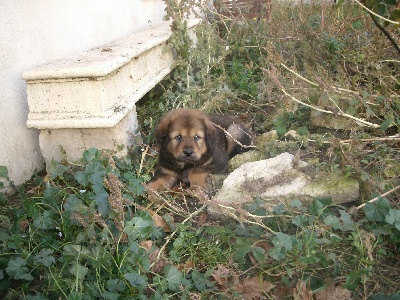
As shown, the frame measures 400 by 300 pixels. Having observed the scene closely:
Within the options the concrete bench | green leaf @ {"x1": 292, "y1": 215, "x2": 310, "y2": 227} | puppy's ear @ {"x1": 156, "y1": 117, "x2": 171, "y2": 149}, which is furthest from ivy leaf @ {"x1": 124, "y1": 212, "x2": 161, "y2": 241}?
puppy's ear @ {"x1": 156, "y1": 117, "x2": 171, "y2": 149}

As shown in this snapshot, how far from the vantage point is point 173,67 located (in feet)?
17.9

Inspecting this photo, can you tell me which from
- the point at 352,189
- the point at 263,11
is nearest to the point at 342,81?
the point at 352,189

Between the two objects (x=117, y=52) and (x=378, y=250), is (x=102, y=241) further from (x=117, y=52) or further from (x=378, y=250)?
(x=117, y=52)

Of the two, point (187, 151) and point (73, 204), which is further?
point (187, 151)

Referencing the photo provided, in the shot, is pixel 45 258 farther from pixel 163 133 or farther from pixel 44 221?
pixel 163 133

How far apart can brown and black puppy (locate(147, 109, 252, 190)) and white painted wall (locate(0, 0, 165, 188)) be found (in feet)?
3.63

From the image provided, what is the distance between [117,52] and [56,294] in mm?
2378

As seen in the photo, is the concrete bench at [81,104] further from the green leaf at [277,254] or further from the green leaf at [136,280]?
the green leaf at [277,254]

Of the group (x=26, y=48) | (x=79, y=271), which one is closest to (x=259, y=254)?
(x=79, y=271)

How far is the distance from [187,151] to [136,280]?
5.45ft

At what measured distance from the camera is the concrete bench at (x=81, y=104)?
353 centimetres

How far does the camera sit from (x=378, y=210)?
2523 millimetres

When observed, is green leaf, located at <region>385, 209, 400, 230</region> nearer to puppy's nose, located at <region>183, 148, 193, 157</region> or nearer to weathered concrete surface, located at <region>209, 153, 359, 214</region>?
weathered concrete surface, located at <region>209, 153, 359, 214</region>

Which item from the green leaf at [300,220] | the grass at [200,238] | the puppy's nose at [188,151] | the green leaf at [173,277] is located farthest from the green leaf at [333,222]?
the puppy's nose at [188,151]
